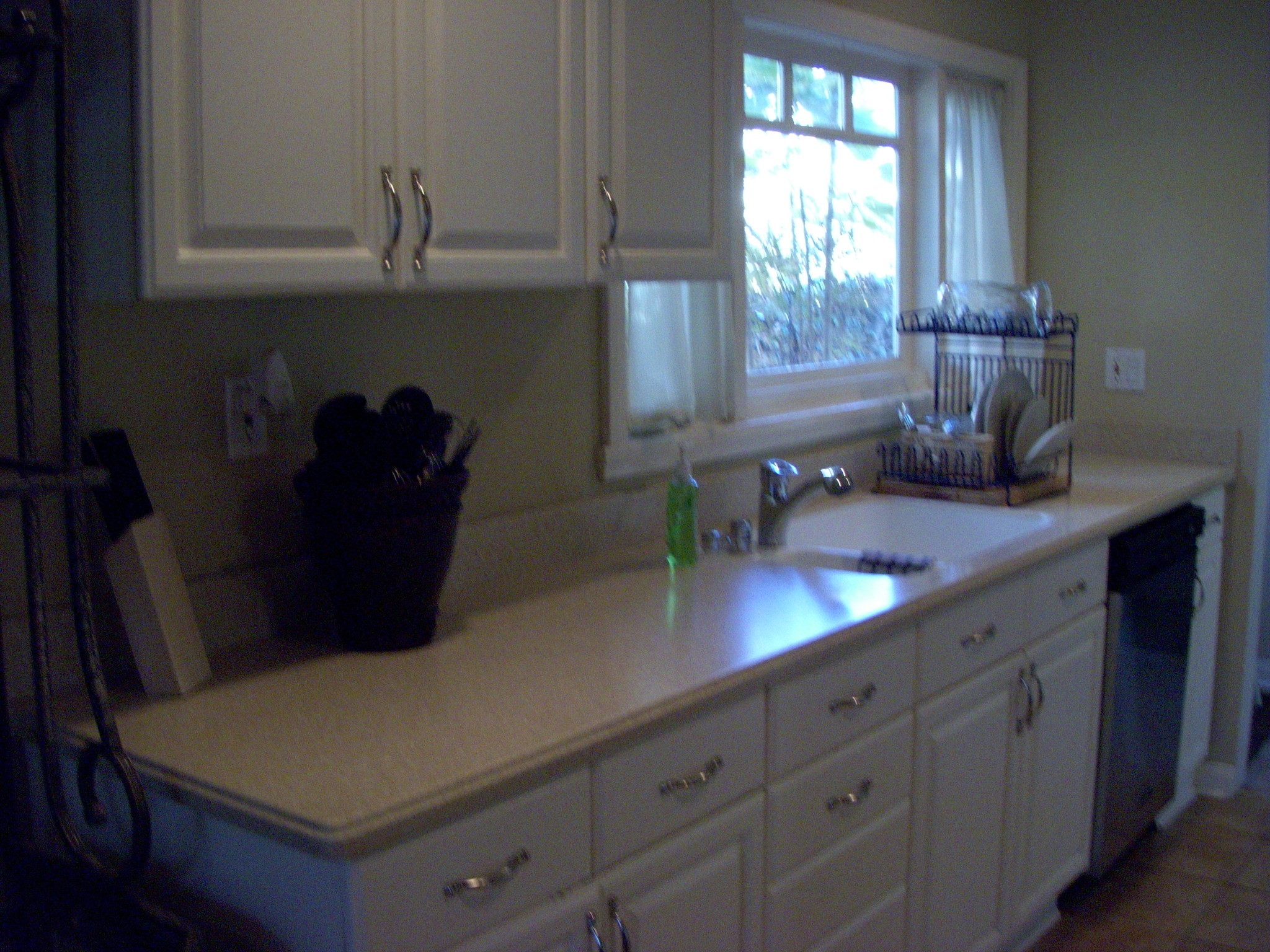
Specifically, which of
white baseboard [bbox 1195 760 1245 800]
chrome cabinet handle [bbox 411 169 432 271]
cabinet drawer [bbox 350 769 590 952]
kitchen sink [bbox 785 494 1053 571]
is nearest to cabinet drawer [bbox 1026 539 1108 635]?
kitchen sink [bbox 785 494 1053 571]

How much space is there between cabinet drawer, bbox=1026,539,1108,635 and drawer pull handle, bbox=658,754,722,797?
3.40ft

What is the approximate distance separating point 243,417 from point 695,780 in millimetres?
800

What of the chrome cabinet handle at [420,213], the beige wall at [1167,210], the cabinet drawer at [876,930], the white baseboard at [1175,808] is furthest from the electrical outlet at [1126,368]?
the chrome cabinet handle at [420,213]

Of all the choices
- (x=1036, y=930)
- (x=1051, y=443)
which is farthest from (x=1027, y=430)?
(x=1036, y=930)

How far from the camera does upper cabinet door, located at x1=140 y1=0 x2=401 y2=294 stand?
4.43 feet

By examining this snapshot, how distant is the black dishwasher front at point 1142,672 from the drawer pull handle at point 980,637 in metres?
0.62

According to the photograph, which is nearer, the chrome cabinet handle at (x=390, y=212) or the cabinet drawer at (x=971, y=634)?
the chrome cabinet handle at (x=390, y=212)

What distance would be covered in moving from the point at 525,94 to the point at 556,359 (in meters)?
0.65

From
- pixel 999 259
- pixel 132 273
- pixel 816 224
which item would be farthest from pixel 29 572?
pixel 999 259

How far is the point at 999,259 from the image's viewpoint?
3615mm

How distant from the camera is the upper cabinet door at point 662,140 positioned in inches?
75.4

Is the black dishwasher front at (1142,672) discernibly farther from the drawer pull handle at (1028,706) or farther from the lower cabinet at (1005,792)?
the drawer pull handle at (1028,706)

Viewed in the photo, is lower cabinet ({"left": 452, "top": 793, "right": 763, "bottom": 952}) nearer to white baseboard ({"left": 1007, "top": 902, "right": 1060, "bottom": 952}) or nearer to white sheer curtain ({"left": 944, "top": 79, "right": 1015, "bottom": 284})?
white baseboard ({"left": 1007, "top": 902, "right": 1060, "bottom": 952})

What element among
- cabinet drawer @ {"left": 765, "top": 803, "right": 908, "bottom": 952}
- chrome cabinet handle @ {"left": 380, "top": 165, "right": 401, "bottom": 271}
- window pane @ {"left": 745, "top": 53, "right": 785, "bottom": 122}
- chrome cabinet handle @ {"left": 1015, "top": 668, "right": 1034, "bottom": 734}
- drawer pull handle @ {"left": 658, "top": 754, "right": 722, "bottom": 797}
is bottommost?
cabinet drawer @ {"left": 765, "top": 803, "right": 908, "bottom": 952}
